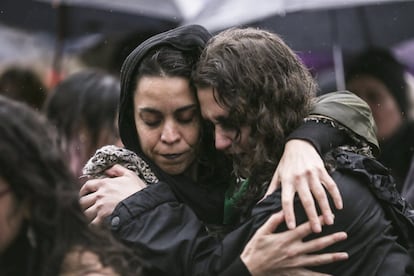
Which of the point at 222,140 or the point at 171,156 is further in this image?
the point at 171,156

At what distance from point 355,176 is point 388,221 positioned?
0.58 feet

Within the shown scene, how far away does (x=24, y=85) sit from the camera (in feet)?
22.0

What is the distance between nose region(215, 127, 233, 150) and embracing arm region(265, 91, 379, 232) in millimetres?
184

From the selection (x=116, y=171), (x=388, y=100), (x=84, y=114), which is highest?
(x=116, y=171)

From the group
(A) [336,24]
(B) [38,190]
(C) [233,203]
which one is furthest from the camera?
(A) [336,24]

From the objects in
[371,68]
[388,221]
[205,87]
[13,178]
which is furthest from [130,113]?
[371,68]

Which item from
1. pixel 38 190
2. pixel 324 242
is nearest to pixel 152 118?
pixel 324 242

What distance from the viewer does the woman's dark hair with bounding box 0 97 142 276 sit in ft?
7.46

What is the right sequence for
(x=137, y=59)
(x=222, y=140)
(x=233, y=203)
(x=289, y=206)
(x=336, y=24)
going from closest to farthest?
(x=289, y=206)
(x=222, y=140)
(x=233, y=203)
(x=137, y=59)
(x=336, y=24)

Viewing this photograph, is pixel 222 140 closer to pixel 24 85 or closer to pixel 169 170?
pixel 169 170

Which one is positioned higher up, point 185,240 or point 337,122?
point 337,122

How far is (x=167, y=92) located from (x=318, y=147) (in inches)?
20.8

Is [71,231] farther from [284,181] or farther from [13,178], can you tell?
[284,181]

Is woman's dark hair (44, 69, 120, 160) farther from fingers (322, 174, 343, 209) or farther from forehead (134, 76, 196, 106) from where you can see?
fingers (322, 174, 343, 209)
